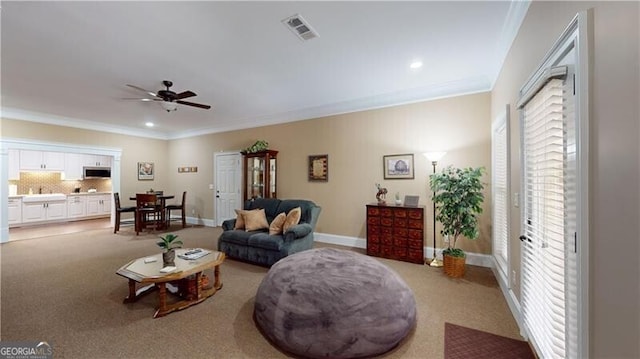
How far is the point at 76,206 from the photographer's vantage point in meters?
8.25

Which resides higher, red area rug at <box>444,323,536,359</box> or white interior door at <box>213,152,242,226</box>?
white interior door at <box>213,152,242,226</box>

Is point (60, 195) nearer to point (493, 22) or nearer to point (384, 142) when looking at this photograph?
point (384, 142)

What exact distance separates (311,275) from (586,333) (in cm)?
166

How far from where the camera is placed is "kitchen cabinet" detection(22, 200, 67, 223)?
7194 mm

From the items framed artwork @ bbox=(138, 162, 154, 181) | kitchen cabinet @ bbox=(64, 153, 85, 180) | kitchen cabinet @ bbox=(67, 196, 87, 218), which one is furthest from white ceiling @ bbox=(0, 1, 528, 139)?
kitchen cabinet @ bbox=(67, 196, 87, 218)

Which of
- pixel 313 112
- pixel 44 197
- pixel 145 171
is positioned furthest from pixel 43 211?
pixel 313 112

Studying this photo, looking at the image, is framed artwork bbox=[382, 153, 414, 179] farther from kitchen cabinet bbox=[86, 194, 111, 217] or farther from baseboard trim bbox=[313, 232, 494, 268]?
kitchen cabinet bbox=[86, 194, 111, 217]

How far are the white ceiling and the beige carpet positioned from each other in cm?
279

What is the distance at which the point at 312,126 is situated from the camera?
18.1 ft

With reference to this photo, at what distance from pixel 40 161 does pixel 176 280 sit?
845 centimetres

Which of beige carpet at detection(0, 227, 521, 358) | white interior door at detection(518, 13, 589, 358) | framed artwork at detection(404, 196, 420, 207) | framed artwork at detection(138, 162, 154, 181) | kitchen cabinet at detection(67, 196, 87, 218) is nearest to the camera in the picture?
white interior door at detection(518, 13, 589, 358)

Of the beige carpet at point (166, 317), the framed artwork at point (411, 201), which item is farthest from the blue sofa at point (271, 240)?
the framed artwork at point (411, 201)

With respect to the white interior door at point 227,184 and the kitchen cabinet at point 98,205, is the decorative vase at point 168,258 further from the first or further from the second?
the kitchen cabinet at point 98,205

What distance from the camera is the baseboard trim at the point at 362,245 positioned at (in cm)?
385
